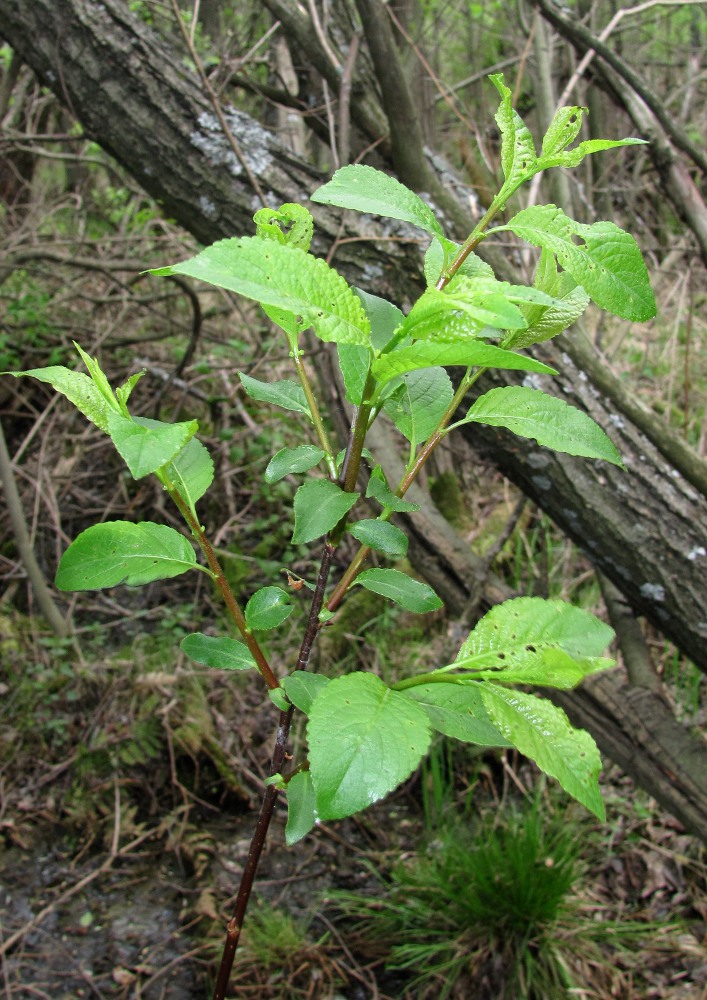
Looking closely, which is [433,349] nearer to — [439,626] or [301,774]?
[301,774]

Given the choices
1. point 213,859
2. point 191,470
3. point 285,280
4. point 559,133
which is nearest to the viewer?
point 285,280

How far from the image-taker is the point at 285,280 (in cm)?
49

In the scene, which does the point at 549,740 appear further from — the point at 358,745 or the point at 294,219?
the point at 294,219

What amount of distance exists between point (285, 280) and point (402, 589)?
0.32m

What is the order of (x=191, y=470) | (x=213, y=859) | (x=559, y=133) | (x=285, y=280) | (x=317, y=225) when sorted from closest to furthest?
(x=285, y=280) < (x=559, y=133) < (x=191, y=470) < (x=317, y=225) < (x=213, y=859)

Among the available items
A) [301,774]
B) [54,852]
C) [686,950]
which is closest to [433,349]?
[301,774]

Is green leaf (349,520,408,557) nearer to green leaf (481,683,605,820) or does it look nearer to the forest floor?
green leaf (481,683,605,820)

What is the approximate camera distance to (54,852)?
7.75ft

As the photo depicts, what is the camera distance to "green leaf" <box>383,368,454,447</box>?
71 centimetres

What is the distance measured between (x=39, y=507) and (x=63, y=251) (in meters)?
1.42

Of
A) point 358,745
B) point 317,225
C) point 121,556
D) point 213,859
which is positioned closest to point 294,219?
point 121,556

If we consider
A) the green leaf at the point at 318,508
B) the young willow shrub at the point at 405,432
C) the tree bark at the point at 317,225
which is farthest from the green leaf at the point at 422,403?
the tree bark at the point at 317,225

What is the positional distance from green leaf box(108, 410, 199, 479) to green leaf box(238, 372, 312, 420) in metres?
0.18

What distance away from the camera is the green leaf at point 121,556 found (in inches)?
24.7
